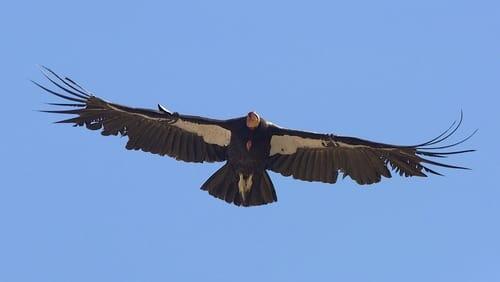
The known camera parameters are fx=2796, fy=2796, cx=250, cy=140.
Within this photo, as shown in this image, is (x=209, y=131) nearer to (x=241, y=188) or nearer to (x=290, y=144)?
(x=241, y=188)

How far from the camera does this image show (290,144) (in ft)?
158

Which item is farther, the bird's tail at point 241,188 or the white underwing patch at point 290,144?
the white underwing patch at point 290,144

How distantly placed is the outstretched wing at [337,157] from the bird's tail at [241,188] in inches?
24.7

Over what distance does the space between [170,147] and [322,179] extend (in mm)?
2686

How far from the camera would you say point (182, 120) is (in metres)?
48.2

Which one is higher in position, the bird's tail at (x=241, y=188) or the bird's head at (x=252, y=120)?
the bird's head at (x=252, y=120)

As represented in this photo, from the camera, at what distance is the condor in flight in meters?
47.6

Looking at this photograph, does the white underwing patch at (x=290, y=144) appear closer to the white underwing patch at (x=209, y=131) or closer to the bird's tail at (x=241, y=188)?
the bird's tail at (x=241, y=188)

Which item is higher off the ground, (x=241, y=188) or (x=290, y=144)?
(x=290, y=144)

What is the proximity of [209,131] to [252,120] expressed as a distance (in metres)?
1.21

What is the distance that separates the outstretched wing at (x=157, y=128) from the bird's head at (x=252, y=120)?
0.57m

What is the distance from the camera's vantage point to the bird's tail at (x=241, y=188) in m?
47.7

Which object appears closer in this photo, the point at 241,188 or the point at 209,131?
the point at 241,188

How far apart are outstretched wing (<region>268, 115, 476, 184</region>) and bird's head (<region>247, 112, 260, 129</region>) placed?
0.54 meters
